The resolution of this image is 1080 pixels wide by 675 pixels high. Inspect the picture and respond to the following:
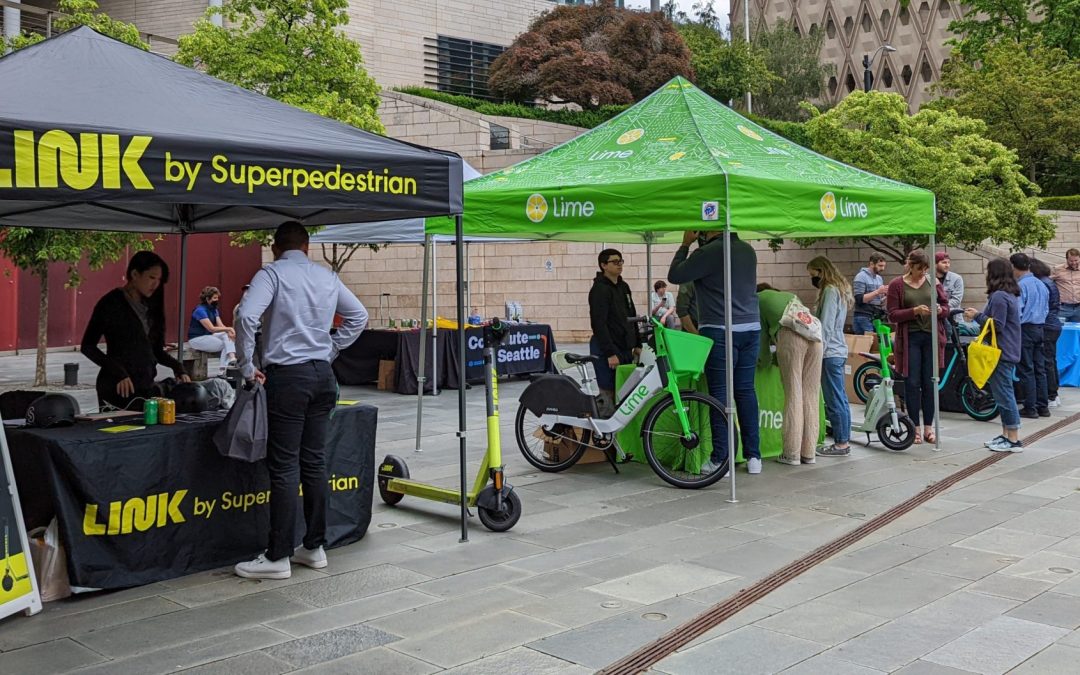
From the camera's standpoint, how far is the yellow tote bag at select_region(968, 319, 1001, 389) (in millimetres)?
9305

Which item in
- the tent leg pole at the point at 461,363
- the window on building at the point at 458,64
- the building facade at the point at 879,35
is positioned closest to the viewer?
the tent leg pole at the point at 461,363

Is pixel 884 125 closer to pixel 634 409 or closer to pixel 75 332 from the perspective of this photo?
pixel 634 409

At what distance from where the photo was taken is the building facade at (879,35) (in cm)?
6362

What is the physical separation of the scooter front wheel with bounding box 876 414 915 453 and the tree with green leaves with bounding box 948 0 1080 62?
81.5 feet

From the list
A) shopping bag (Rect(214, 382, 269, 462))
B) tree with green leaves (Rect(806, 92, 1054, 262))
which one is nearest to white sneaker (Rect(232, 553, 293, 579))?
shopping bag (Rect(214, 382, 269, 462))

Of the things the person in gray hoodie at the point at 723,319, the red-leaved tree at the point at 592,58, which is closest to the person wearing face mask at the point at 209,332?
the person in gray hoodie at the point at 723,319

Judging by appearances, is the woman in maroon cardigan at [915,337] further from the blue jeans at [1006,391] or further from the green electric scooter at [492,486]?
the green electric scooter at [492,486]

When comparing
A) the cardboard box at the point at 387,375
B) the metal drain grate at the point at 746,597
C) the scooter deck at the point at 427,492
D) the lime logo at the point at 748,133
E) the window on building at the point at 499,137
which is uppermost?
the window on building at the point at 499,137

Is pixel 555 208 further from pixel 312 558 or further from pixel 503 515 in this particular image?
pixel 312 558

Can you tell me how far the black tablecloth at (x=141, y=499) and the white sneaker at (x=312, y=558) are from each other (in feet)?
0.57

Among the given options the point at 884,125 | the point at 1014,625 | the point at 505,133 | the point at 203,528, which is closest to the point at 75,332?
the point at 505,133

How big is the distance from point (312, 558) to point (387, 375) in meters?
9.62

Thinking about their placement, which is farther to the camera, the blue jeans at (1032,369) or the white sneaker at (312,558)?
the blue jeans at (1032,369)

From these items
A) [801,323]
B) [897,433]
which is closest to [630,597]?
[801,323]
